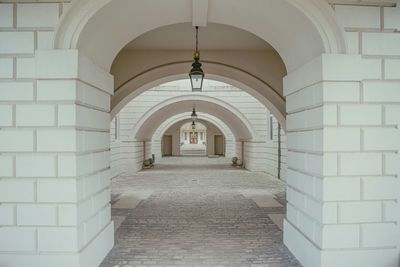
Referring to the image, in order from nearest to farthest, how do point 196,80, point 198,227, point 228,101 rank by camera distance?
point 196,80
point 198,227
point 228,101

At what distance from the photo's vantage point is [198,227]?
605 cm

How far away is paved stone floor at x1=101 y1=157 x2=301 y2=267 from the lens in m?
4.52

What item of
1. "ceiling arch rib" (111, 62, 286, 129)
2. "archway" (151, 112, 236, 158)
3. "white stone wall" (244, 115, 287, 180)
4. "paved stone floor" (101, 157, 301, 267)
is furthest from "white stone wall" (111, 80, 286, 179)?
"archway" (151, 112, 236, 158)

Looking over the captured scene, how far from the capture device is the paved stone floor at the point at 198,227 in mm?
4516

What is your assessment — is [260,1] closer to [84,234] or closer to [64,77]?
[64,77]

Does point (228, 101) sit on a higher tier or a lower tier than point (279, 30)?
higher

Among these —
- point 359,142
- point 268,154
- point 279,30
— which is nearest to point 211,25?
point 279,30

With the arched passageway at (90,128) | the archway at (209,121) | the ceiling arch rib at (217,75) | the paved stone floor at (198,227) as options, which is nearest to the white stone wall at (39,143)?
the arched passageway at (90,128)

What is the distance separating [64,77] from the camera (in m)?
3.58

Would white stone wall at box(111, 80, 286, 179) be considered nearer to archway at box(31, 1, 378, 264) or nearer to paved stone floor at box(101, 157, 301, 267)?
paved stone floor at box(101, 157, 301, 267)

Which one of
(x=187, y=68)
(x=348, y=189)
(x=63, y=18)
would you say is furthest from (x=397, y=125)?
(x=187, y=68)

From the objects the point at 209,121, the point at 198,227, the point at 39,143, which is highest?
the point at 209,121

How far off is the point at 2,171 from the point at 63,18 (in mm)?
1804

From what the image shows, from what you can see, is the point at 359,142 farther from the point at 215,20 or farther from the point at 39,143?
the point at 39,143
